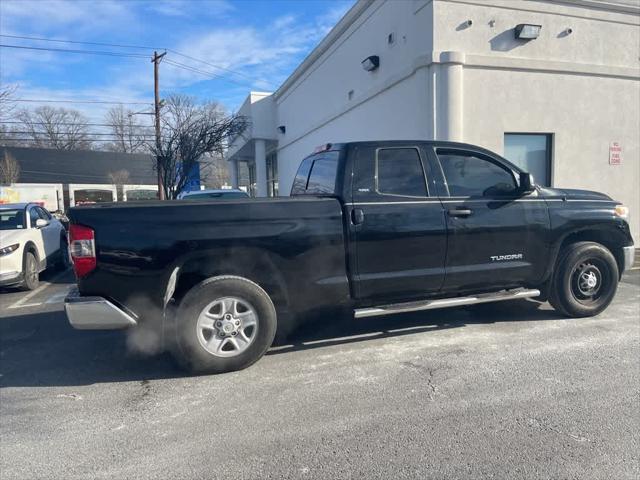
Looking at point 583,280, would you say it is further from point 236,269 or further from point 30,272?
point 30,272

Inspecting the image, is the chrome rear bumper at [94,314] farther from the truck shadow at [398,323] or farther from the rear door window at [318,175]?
the rear door window at [318,175]

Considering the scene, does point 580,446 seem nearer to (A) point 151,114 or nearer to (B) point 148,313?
(B) point 148,313

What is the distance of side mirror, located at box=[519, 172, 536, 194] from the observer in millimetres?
5198

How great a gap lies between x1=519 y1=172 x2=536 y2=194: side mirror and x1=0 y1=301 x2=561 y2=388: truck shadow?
1615 mm

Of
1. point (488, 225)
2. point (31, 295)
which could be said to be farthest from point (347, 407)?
point (31, 295)

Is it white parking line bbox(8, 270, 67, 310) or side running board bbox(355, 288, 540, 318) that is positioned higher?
side running board bbox(355, 288, 540, 318)

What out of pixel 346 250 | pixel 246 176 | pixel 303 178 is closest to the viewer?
pixel 346 250

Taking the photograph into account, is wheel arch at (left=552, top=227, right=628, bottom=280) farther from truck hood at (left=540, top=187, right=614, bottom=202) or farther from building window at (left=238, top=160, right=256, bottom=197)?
building window at (left=238, top=160, right=256, bottom=197)

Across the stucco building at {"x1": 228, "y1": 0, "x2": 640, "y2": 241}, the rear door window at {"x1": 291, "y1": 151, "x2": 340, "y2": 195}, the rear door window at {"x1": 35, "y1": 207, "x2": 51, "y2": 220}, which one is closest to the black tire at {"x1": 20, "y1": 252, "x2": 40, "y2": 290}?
the rear door window at {"x1": 35, "y1": 207, "x2": 51, "y2": 220}

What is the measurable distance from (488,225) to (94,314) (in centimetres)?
392

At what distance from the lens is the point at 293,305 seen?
14.9 ft

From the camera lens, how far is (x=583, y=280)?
225 inches

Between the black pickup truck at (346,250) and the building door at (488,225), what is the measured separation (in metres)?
0.01

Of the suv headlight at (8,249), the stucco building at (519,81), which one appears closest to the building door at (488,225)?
the stucco building at (519,81)
